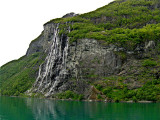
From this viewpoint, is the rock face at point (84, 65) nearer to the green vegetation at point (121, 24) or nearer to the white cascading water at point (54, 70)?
the white cascading water at point (54, 70)

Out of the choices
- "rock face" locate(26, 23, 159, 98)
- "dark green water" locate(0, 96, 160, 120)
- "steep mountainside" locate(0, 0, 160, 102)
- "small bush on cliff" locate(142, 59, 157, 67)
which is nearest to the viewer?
"dark green water" locate(0, 96, 160, 120)

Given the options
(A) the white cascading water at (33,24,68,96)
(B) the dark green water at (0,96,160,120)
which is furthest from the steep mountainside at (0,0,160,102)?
(B) the dark green water at (0,96,160,120)

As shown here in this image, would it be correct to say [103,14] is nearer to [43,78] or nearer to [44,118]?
[43,78]

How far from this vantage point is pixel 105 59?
98.6 meters

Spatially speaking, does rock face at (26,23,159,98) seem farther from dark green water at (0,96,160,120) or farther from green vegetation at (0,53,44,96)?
dark green water at (0,96,160,120)

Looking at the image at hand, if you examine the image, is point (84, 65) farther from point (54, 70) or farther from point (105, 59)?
point (54, 70)

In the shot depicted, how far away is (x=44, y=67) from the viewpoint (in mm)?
127938

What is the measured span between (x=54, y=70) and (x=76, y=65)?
1611cm

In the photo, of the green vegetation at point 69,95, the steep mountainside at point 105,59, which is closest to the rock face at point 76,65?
the steep mountainside at point 105,59

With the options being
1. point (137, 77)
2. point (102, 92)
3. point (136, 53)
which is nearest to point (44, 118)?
point (102, 92)

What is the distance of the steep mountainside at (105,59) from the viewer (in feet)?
275

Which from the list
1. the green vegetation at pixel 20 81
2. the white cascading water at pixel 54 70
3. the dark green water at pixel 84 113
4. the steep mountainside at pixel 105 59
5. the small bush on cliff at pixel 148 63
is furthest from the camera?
the green vegetation at pixel 20 81

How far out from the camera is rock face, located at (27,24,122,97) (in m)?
95.1

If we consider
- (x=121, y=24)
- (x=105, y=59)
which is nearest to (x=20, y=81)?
(x=105, y=59)
